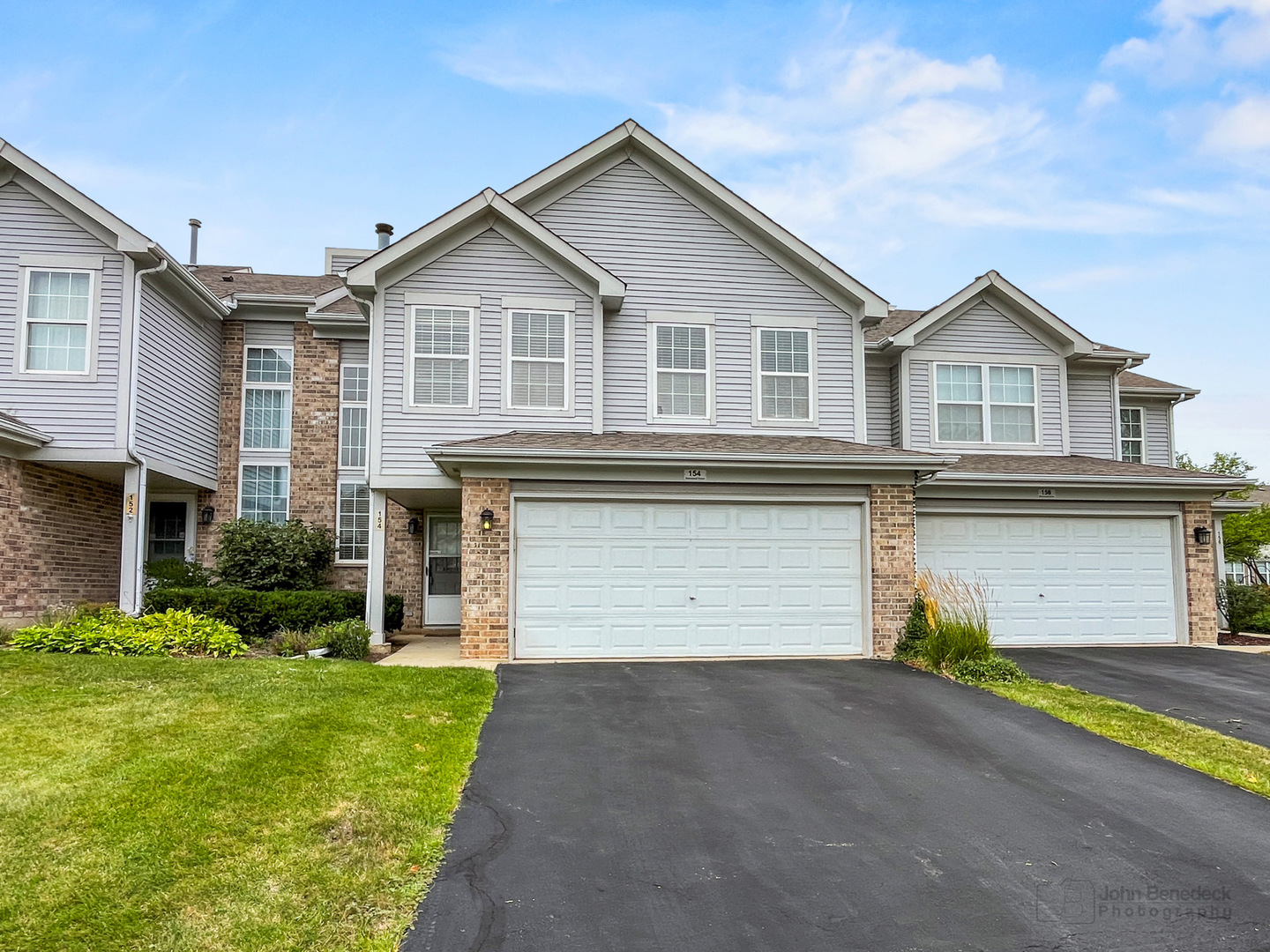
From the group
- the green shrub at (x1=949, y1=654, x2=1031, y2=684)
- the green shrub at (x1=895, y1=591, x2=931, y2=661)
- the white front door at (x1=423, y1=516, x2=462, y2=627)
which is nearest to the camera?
the green shrub at (x1=949, y1=654, x2=1031, y2=684)

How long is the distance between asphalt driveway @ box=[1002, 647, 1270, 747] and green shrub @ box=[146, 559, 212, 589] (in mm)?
13650

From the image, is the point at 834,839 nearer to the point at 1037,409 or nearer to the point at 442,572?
the point at 442,572

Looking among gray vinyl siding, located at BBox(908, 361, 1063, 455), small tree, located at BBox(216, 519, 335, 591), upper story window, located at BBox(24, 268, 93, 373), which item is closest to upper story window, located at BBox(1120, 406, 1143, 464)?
gray vinyl siding, located at BBox(908, 361, 1063, 455)

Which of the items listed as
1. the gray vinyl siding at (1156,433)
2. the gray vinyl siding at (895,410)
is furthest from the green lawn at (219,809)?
the gray vinyl siding at (1156,433)

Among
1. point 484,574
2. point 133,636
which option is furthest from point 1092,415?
point 133,636

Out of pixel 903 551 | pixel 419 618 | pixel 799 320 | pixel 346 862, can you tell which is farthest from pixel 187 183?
pixel 346 862

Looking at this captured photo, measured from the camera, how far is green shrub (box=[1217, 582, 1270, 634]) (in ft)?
53.9

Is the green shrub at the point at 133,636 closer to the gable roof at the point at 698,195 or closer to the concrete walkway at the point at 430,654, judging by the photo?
the concrete walkway at the point at 430,654

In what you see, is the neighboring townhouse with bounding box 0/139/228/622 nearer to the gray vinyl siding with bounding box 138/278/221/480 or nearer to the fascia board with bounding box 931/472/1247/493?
the gray vinyl siding with bounding box 138/278/221/480

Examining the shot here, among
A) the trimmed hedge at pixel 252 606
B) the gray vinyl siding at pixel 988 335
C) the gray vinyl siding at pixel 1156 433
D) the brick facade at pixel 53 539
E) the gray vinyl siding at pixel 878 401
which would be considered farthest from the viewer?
the gray vinyl siding at pixel 1156 433

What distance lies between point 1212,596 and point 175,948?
16.3 metres

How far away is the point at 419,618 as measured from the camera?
1697 cm

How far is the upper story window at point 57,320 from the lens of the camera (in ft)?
43.9

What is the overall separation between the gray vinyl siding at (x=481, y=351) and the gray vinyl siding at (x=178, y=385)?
4.12 metres
